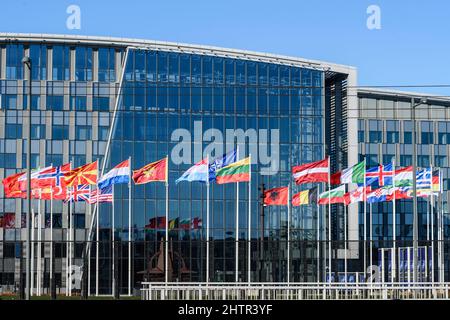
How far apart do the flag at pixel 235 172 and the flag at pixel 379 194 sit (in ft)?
33.1

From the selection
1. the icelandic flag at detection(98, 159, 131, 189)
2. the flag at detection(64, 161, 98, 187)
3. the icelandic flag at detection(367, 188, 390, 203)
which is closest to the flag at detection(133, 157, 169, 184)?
the icelandic flag at detection(98, 159, 131, 189)

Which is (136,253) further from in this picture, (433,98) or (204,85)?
(433,98)

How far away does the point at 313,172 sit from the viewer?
2638 inches

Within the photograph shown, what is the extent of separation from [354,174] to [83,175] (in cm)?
1812

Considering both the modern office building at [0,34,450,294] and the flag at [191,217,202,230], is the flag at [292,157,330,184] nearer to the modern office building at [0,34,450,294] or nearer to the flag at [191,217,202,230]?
the modern office building at [0,34,450,294]

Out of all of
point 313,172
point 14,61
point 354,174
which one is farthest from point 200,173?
point 14,61

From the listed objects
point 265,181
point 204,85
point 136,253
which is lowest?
point 136,253

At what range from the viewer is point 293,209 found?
299 ft

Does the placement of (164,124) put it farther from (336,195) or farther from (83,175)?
(83,175)

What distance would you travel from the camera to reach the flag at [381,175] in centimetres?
6831

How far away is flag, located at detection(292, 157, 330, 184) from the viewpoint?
218ft
